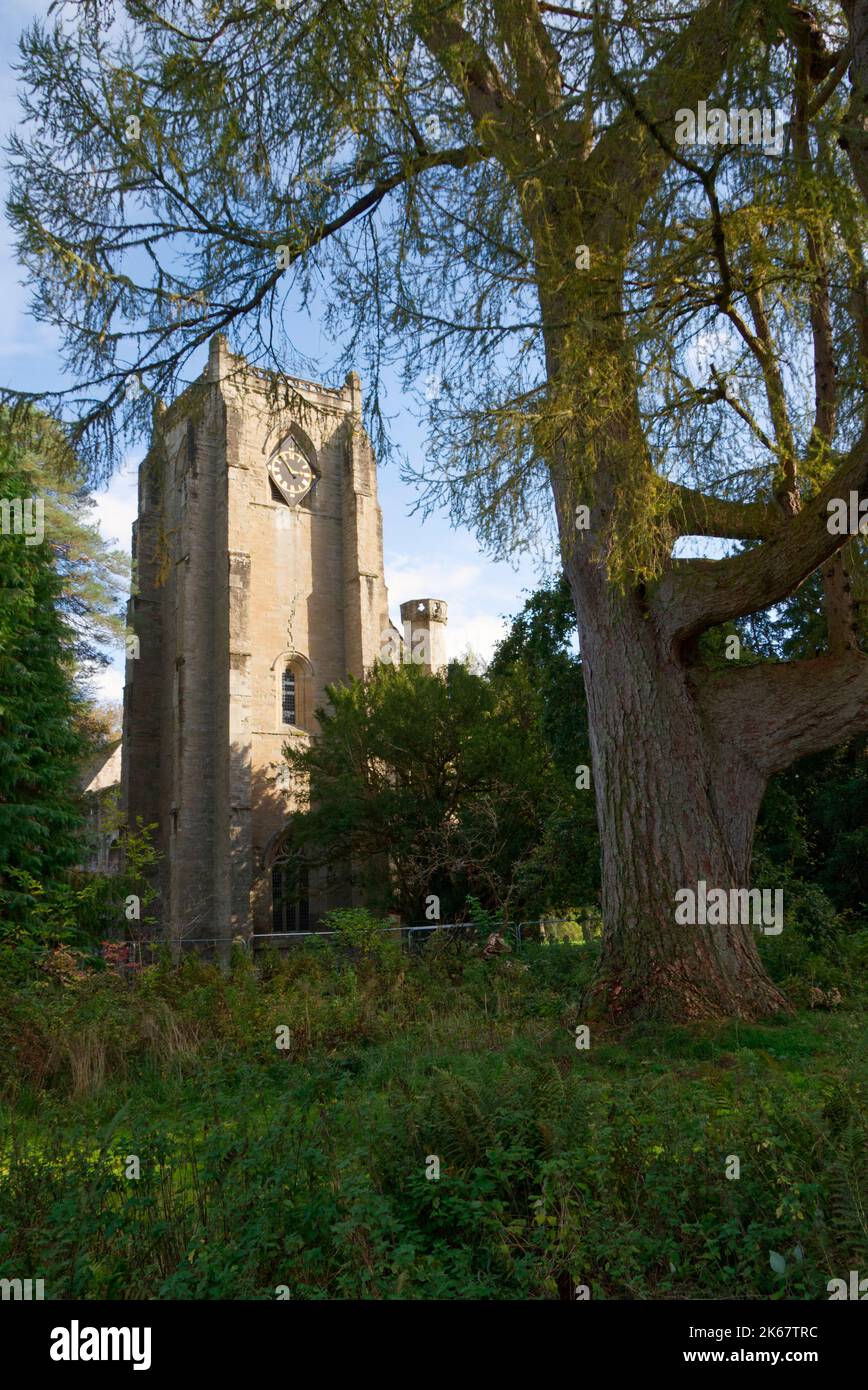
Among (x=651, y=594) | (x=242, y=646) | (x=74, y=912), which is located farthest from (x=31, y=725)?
(x=242, y=646)

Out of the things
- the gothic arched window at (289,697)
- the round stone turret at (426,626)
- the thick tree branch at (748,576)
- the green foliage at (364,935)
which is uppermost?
the round stone turret at (426,626)

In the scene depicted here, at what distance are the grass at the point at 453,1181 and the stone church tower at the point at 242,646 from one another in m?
25.3

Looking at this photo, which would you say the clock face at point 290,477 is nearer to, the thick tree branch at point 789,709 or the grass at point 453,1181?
the thick tree branch at point 789,709

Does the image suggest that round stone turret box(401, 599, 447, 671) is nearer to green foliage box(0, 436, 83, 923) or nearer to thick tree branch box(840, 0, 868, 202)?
green foliage box(0, 436, 83, 923)

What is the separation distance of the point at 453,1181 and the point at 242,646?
29.8 metres

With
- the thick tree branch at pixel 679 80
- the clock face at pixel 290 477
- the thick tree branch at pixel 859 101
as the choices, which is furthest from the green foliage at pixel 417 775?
the thick tree branch at pixel 859 101

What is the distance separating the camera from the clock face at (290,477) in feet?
121

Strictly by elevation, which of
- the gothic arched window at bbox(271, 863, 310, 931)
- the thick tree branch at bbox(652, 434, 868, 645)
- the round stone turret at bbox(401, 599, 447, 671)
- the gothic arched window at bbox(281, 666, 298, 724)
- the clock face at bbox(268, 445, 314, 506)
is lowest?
the gothic arched window at bbox(271, 863, 310, 931)

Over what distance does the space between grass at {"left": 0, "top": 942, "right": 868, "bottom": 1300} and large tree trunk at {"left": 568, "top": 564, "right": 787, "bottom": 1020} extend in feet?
4.16

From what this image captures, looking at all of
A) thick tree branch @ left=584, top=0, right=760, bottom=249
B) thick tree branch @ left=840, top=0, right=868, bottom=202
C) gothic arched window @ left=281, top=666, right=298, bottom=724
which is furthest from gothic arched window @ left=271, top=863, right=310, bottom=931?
thick tree branch @ left=840, top=0, right=868, bottom=202

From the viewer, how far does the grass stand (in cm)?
366
